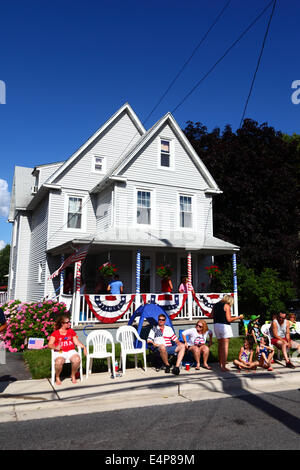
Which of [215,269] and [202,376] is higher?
[215,269]

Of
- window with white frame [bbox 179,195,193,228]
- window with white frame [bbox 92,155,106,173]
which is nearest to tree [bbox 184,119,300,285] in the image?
window with white frame [bbox 179,195,193,228]

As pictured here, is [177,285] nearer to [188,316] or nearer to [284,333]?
[188,316]

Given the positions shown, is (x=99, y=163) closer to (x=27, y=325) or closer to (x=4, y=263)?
(x=27, y=325)

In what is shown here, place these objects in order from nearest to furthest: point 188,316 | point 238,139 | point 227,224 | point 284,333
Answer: point 284,333 → point 188,316 → point 227,224 → point 238,139

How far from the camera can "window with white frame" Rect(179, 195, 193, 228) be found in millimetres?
17969

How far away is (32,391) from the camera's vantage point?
6.87 metres

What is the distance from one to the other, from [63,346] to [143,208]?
33.6ft

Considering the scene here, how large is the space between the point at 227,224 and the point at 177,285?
253 inches

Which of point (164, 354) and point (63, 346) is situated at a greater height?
point (63, 346)

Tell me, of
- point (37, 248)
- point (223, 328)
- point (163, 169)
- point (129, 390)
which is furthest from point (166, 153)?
point (129, 390)

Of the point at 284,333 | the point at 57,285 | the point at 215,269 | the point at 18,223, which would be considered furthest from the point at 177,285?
the point at 18,223

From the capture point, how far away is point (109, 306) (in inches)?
502

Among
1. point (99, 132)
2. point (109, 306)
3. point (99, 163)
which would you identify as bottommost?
point (109, 306)

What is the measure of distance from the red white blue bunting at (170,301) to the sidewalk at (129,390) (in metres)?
4.95
